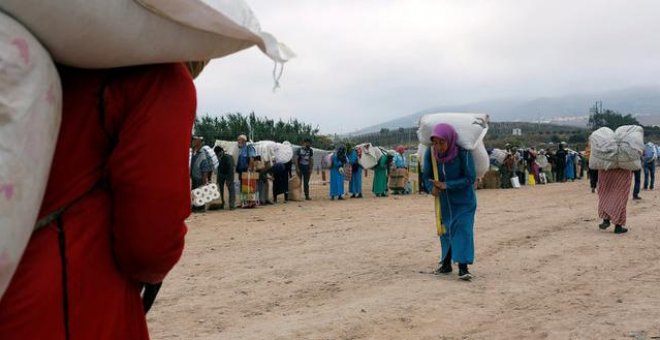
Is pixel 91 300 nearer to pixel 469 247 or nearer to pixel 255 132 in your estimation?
pixel 469 247

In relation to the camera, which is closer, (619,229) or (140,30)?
(140,30)

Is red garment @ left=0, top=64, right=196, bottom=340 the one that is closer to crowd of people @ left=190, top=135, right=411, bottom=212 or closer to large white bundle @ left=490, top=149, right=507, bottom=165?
crowd of people @ left=190, top=135, right=411, bottom=212

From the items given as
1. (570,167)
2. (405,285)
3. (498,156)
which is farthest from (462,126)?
(570,167)

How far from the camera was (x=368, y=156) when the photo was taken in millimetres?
19734

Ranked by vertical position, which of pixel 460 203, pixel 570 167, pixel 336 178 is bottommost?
pixel 570 167

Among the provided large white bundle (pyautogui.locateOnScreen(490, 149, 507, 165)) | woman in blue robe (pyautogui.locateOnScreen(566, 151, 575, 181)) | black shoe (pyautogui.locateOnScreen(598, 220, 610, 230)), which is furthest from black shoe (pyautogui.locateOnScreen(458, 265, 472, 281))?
woman in blue robe (pyautogui.locateOnScreen(566, 151, 575, 181))

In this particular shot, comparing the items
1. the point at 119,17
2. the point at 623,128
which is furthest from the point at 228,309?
the point at 623,128

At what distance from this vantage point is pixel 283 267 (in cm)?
714

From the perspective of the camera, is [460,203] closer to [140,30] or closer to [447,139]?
[447,139]

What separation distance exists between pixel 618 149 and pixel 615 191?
69 centimetres

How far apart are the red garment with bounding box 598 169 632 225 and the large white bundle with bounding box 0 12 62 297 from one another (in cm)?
983

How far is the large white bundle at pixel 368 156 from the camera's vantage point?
19562mm

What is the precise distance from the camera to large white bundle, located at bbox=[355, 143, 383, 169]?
64.2 ft

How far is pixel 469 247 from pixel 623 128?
4.86 m
